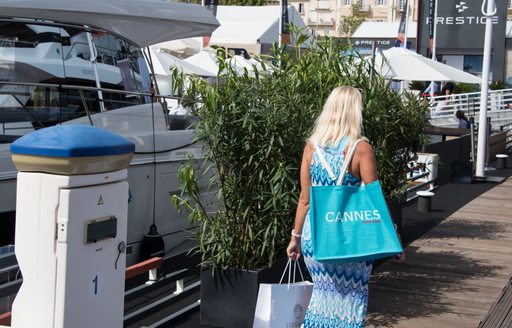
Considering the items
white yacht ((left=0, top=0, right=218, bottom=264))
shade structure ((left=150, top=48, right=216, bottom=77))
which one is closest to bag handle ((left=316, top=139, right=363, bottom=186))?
white yacht ((left=0, top=0, right=218, bottom=264))

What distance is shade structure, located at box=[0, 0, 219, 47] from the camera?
7320 millimetres

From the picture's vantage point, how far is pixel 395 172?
967cm

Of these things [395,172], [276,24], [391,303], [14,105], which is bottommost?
[391,303]

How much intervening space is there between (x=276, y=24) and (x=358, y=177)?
30.3 metres

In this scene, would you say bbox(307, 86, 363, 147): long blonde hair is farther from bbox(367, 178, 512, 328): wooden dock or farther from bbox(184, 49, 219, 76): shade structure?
bbox(184, 49, 219, 76): shade structure

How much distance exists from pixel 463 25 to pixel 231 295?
50904 millimetres

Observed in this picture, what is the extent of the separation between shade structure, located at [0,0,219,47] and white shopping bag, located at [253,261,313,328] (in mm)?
3568

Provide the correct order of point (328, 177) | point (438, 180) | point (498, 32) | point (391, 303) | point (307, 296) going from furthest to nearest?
1. point (498, 32)
2. point (438, 180)
3. point (391, 303)
4. point (307, 296)
5. point (328, 177)

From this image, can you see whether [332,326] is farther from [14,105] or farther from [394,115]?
[394,115]

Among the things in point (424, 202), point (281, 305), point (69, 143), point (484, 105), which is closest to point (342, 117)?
point (281, 305)

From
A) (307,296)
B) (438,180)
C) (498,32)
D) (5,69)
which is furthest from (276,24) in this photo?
(307,296)

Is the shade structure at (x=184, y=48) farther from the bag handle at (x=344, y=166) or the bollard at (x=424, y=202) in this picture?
the bag handle at (x=344, y=166)

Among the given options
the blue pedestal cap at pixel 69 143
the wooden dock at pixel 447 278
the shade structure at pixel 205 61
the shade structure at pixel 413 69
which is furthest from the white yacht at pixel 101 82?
the shade structure at pixel 205 61

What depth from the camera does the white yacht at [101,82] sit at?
7348 millimetres
